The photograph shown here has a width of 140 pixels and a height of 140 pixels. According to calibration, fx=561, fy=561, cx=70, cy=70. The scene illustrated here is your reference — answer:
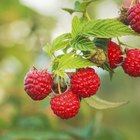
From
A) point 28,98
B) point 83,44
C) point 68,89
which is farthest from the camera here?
point 28,98

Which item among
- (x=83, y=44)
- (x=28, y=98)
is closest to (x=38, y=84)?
(x=83, y=44)

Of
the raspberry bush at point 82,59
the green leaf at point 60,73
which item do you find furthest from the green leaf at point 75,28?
the green leaf at point 60,73

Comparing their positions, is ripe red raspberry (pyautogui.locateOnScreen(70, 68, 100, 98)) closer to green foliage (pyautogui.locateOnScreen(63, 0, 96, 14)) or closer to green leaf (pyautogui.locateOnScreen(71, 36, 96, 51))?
green leaf (pyautogui.locateOnScreen(71, 36, 96, 51))

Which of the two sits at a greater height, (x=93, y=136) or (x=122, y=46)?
(x=122, y=46)

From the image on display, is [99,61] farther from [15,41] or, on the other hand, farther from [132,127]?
[132,127]

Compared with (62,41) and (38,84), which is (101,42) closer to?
(62,41)

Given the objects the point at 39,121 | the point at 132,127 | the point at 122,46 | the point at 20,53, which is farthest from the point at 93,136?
the point at 132,127

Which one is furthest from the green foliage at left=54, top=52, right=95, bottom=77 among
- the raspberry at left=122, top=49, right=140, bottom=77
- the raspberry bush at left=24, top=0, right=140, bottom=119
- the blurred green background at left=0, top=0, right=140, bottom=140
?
the blurred green background at left=0, top=0, right=140, bottom=140
